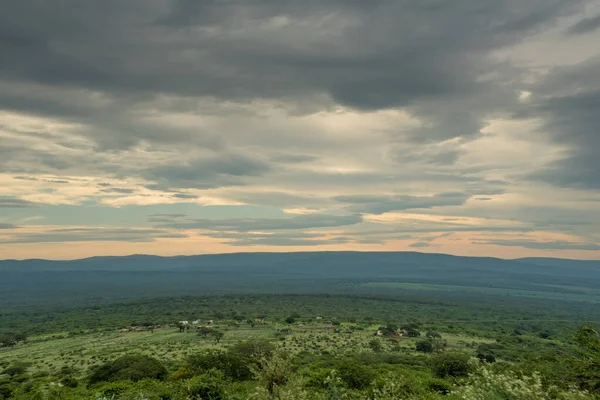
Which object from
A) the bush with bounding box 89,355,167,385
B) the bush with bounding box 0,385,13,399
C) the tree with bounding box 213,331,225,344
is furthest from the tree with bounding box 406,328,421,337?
the bush with bounding box 0,385,13,399

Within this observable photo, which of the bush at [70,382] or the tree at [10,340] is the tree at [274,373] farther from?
the tree at [10,340]

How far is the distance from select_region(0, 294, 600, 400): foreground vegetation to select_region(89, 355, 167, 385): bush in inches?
7.3

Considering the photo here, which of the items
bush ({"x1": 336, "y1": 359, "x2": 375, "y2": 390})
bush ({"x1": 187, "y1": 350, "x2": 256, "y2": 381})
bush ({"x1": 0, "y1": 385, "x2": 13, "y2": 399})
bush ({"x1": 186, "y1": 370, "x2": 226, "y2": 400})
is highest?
bush ({"x1": 186, "y1": 370, "x2": 226, "y2": 400})

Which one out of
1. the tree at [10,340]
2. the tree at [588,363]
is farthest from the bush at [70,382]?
the tree at [10,340]

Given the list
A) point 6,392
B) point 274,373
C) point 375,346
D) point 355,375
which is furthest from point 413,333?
point 274,373

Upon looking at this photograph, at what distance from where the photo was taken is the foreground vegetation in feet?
74.8

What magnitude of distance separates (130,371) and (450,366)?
43989 mm

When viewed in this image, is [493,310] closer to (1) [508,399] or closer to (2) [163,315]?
(2) [163,315]

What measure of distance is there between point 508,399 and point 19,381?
2624 inches

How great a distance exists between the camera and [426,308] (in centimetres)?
19500

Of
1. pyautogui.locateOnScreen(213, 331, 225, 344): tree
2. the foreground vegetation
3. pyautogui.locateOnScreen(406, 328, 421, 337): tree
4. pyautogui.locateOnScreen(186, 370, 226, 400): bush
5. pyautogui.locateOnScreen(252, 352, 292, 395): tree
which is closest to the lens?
the foreground vegetation

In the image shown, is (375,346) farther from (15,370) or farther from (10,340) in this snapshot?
(10,340)

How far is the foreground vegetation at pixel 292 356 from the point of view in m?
22.8

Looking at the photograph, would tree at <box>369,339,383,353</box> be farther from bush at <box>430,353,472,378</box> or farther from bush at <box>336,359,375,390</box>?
bush at <box>336,359,375,390</box>
